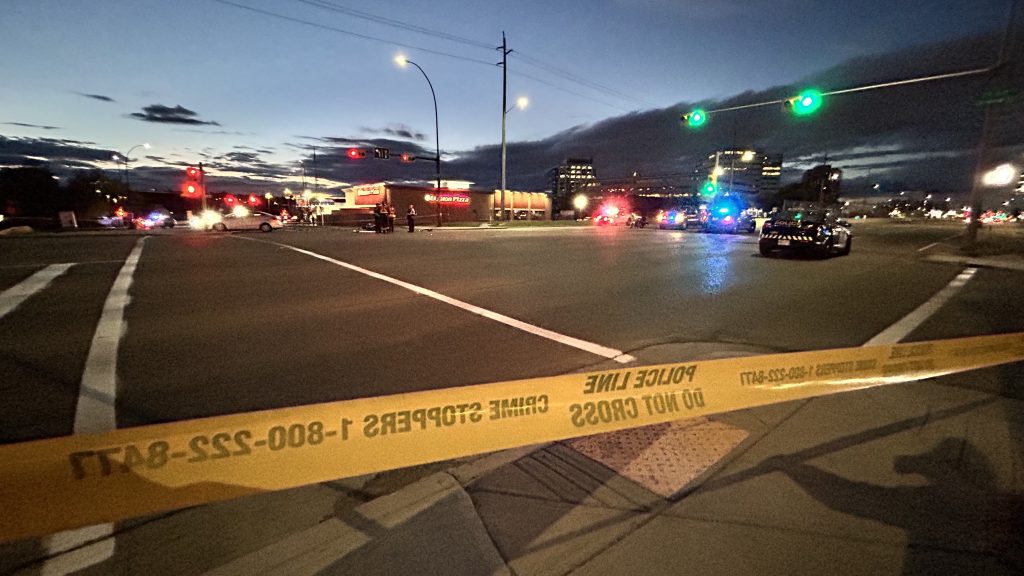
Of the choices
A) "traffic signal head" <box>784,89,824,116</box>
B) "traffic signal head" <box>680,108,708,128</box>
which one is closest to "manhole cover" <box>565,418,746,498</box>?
"traffic signal head" <box>784,89,824,116</box>

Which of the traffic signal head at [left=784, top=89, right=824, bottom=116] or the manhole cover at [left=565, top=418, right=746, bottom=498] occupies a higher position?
the traffic signal head at [left=784, top=89, right=824, bottom=116]

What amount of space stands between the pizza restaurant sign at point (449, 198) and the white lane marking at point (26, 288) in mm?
49335

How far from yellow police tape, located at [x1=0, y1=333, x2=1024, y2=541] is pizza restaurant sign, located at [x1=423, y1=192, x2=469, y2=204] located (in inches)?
2263

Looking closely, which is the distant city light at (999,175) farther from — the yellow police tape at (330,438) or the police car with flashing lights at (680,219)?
the yellow police tape at (330,438)

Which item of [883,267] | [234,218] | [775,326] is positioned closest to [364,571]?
[775,326]

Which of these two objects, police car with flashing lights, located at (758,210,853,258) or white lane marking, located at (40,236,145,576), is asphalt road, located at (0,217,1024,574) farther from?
police car with flashing lights, located at (758,210,853,258)

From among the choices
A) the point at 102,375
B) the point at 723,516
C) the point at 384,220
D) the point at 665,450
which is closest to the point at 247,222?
the point at 384,220

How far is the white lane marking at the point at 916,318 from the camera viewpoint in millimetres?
5457

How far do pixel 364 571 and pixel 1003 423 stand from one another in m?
4.56

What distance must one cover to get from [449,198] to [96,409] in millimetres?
57774

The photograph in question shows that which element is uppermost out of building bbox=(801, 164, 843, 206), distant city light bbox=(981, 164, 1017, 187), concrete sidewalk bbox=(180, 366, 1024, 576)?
building bbox=(801, 164, 843, 206)

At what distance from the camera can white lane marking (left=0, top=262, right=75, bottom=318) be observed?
6.65 m

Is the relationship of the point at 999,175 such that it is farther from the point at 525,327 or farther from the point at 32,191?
the point at 32,191

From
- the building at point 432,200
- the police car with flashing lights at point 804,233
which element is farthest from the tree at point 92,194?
the police car with flashing lights at point 804,233
